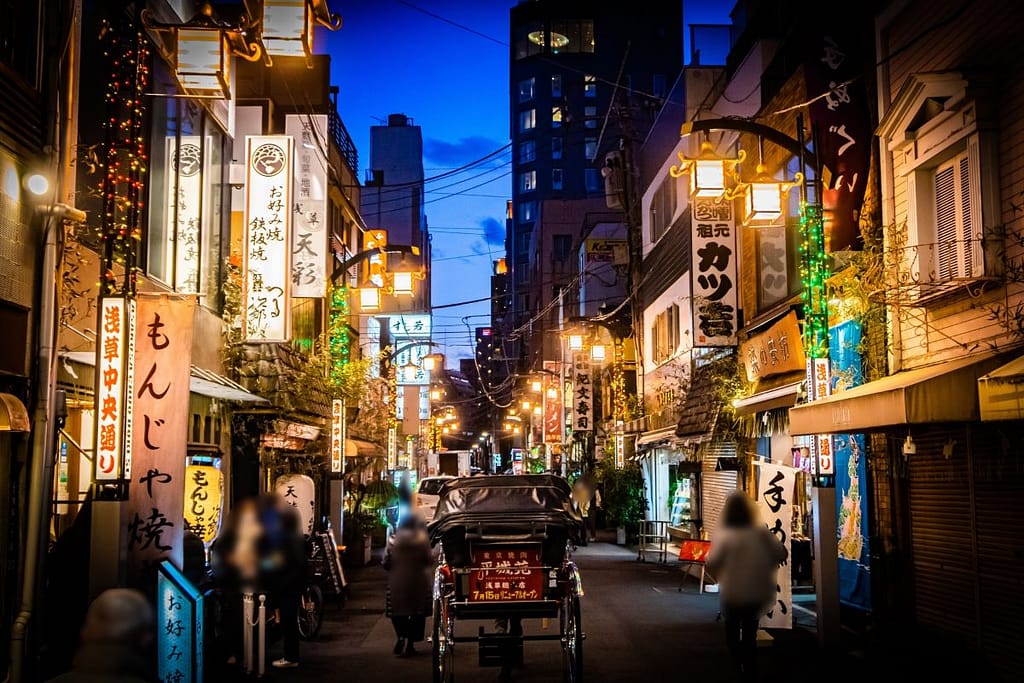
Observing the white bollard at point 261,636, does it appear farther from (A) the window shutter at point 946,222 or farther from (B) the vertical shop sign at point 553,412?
(B) the vertical shop sign at point 553,412

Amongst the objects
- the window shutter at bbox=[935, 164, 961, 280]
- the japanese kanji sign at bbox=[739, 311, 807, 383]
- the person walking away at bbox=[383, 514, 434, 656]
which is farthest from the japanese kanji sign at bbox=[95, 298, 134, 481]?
the japanese kanji sign at bbox=[739, 311, 807, 383]

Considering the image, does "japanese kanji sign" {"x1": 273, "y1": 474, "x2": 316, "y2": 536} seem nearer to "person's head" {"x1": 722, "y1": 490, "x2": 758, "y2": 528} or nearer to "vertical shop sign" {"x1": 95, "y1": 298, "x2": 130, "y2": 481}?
"vertical shop sign" {"x1": 95, "y1": 298, "x2": 130, "y2": 481}

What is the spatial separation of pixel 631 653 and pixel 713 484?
43.7 feet

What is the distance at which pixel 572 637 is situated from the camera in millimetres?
10250

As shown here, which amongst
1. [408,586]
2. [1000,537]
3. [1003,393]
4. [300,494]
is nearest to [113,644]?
[1003,393]

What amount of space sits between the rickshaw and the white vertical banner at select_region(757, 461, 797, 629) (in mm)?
3832

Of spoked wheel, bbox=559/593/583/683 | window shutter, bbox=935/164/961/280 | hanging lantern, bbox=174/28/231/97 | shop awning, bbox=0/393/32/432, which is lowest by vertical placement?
spoked wheel, bbox=559/593/583/683

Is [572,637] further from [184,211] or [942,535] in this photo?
[184,211]

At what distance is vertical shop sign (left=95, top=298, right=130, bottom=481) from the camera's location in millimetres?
9820

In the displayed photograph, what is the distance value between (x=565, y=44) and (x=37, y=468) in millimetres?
99123

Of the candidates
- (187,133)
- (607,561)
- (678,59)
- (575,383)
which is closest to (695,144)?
(607,561)

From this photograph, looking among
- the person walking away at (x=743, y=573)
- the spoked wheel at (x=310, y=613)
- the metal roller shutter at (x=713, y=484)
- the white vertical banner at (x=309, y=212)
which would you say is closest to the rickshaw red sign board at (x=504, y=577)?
the person walking away at (x=743, y=573)

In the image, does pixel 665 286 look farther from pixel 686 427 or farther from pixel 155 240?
pixel 155 240

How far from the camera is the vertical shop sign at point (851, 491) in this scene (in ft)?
49.7
